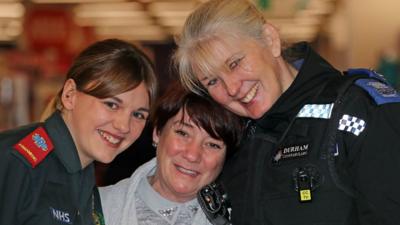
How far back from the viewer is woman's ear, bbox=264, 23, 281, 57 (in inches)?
91.9

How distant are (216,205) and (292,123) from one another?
0.48m

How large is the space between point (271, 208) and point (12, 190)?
2.62 feet

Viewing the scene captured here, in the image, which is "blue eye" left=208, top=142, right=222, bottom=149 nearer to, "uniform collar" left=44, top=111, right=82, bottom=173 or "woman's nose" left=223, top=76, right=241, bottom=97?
"woman's nose" left=223, top=76, right=241, bottom=97

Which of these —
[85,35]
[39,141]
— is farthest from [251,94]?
[85,35]

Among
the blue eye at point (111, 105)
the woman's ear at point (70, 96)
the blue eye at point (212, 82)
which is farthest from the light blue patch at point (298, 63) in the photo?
the woman's ear at point (70, 96)

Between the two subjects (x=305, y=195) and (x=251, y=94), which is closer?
(x=305, y=195)

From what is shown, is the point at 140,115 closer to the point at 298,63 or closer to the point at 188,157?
the point at 188,157

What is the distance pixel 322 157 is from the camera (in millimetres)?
2086

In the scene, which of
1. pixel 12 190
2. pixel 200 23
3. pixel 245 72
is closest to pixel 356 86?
pixel 245 72

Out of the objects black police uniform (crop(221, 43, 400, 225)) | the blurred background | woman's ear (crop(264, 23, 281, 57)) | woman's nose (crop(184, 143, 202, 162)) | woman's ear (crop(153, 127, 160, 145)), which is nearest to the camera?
black police uniform (crop(221, 43, 400, 225))

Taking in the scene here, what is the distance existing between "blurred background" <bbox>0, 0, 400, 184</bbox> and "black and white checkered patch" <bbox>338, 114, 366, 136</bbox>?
367 centimetres

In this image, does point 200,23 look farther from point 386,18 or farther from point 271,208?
point 386,18

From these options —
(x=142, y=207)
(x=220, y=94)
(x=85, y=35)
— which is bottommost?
(x=85, y=35)

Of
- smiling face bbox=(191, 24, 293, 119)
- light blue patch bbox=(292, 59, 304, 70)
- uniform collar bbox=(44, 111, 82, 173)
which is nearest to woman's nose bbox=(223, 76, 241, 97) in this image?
smiling face bbox=(191, 24, 293, 119)
